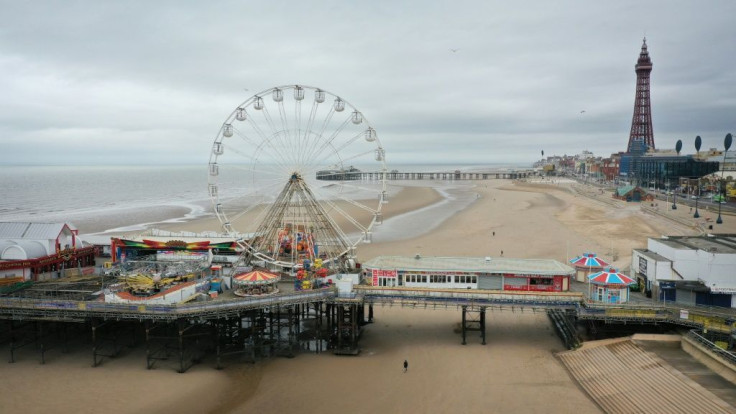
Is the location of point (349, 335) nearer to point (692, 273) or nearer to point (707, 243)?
point (692, 273)

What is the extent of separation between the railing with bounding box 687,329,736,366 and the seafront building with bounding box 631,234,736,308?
10.8ft

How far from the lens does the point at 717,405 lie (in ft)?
65.0

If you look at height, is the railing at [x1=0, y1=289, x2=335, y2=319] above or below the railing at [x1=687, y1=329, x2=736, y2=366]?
above

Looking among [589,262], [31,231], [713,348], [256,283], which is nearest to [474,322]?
[589,262]

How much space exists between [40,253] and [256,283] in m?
18.4

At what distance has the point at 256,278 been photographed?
31281mm

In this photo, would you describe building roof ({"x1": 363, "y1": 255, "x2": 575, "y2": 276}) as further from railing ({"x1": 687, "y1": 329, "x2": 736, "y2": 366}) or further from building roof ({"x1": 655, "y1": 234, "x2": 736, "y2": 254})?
railing ({"x1": 687, "y1": 329, "x2": 736, "y2": 366})

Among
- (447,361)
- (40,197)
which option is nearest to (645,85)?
(447,361)

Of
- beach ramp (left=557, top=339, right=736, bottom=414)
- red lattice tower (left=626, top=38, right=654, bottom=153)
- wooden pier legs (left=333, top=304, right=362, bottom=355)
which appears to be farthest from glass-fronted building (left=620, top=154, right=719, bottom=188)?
wooden pier legs (left=333, top=304, right=362, bottom=355)

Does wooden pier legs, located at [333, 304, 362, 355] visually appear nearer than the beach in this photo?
No

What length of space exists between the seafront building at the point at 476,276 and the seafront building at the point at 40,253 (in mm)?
23468

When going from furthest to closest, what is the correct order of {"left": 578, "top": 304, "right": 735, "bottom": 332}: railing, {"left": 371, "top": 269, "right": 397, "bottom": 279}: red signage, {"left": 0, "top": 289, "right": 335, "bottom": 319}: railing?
{"left": 371, "top": 269, "right": 397, "bottom": 279}: red signage < {"left": 0, "top": 289, "right": 335, "bottom": 319}: railing < {"left": 578, "top": 304, "right": 735, "bottom": 332}: railing

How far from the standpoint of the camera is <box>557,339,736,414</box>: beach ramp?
20.9 metres

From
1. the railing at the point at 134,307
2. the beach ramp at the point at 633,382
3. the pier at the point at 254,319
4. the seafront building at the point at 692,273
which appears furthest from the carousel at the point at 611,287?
the railing at the point at 134,307
